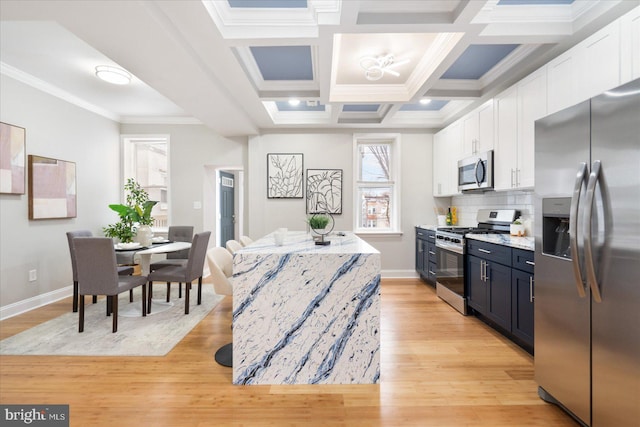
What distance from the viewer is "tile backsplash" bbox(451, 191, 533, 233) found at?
3.62 meters

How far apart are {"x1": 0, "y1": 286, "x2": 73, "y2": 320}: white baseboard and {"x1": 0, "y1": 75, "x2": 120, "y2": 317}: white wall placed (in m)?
0.01

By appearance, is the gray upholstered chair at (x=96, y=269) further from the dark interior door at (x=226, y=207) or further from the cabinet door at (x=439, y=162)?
the cabinet door at (x=439, y=162)

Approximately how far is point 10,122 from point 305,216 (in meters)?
4.02

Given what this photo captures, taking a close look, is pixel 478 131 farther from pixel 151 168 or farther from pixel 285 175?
pixel 151 168

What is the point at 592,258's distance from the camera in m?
1.61

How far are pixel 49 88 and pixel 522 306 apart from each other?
238 inches

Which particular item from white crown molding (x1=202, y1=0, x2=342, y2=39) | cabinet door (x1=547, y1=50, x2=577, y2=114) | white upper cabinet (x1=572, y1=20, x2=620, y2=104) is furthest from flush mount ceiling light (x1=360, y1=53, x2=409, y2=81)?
white upper cabinet (x1=572, y1=20, x2=620, y2=104)

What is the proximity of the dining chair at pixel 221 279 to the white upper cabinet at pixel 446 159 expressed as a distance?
3406mm

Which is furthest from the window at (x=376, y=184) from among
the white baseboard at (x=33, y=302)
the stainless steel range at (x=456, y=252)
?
the white baseboard at (x=33, y=302)

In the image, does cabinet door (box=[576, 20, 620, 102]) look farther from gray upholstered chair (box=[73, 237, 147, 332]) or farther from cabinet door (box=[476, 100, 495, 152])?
gray upholstered chair (box=[73, 237, 147, 332])

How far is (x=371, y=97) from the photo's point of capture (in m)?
4.16

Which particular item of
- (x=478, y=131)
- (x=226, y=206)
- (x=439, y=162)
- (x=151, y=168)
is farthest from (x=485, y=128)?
(x=151, y=168)

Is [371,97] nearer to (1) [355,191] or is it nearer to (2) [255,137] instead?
(1) [355,191]

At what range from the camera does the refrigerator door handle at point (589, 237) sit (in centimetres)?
160
